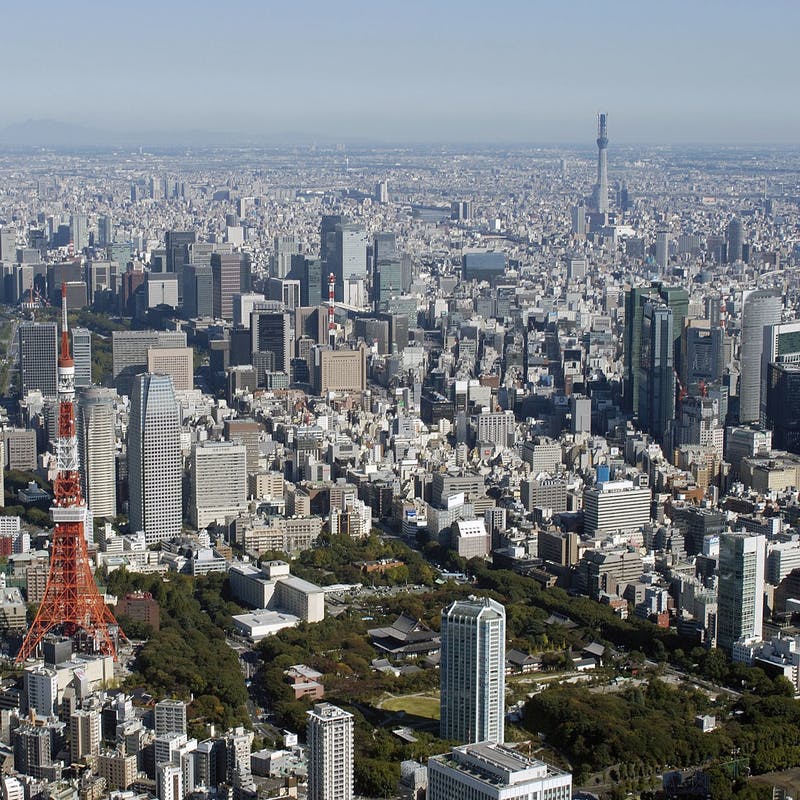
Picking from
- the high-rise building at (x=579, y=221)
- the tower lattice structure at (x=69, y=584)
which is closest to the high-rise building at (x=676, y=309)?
the tower lattice structure at (x=69, y=584)

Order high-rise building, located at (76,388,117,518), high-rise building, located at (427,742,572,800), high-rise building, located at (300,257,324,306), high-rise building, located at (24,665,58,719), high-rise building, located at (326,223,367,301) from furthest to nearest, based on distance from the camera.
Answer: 1. high-rise building, located at (326,223,367,301)
2. high-rise building, located at (300,257,324,306)
3. high-rise building, located at (76,388,117,518)
4. high-rise building, located at (24,665,58,719)
5. high-rise building, located at (427,742,572,800)

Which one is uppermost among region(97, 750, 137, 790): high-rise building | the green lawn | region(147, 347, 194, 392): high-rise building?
region(147, 347, 194, 392): high-rise building

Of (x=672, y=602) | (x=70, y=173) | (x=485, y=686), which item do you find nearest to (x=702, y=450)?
(x=672, y=602)

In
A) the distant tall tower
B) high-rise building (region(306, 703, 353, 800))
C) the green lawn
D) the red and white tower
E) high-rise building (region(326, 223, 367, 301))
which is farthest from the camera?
the distant tall tower

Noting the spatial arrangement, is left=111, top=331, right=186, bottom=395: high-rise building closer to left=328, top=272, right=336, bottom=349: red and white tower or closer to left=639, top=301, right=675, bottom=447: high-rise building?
left=328, top=272, right=336, bottom=349: red and white tower

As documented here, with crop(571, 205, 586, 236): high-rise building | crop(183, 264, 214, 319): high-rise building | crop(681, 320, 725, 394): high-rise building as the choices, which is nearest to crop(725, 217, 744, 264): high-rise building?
crop(571, 205, 586, 236): high-rise building

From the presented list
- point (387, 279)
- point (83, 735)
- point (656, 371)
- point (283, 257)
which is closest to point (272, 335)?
point (656, 371)
